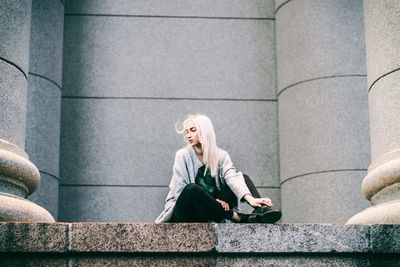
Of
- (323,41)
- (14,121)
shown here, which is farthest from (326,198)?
(14,121)

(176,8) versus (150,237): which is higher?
(176,8)

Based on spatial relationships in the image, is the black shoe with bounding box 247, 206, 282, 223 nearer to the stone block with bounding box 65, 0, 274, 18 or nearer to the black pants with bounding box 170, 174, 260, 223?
the black pants with bounding box 170, 174, 260, 223

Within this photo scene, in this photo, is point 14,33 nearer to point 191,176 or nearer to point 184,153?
point 184,153

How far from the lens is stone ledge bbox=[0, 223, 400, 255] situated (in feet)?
22.9

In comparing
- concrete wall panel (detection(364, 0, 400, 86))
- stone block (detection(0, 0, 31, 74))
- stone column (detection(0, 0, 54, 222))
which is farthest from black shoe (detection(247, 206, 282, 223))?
stone block (detection(0, 0, 31, 74))

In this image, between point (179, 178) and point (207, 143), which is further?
point (207, 143)

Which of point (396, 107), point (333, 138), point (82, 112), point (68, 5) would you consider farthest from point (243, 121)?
point (396, 107)

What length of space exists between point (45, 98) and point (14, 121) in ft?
15.8

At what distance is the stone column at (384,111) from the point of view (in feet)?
26.3

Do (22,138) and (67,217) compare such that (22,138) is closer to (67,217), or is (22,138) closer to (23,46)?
(23,46)

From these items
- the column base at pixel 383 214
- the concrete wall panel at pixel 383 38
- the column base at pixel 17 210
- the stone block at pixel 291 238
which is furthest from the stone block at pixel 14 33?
the column base at pixel 383 214

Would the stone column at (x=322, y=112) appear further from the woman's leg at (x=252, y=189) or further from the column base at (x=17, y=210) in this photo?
the column base at (x=17, y=210)

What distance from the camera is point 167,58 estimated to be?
13.9 metres

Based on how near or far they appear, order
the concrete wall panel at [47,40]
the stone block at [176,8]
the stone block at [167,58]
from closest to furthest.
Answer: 1. the concrete wall panel at [47,40]
2. the stone block at [167,58]
3. the stone block at [176,8]
